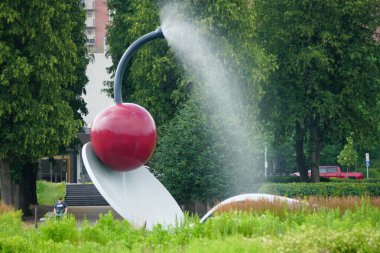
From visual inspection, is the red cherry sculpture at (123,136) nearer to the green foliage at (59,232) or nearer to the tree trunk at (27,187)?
the green foliage at (59,232)

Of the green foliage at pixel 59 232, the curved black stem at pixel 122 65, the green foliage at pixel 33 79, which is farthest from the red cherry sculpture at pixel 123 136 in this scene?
the green foliage at pixel 33 79

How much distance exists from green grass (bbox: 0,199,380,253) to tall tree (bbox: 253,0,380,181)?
22.7 m

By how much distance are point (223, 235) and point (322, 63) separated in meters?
25.7

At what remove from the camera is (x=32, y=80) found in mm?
33312

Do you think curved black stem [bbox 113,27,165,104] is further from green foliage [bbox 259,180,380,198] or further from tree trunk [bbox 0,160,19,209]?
tree trunk [bbox 0,160,19,209]

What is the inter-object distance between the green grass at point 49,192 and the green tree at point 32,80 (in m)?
15.3

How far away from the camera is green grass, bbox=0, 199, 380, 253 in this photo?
11570 mm

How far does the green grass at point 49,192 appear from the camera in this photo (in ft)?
162

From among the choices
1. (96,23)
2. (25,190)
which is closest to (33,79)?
(25,190)

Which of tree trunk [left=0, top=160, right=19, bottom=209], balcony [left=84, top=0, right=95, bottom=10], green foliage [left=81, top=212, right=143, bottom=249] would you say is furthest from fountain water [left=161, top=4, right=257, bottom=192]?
balcony [left=84, top=0, right=95, bottom=10]

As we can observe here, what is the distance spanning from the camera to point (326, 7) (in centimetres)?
3959

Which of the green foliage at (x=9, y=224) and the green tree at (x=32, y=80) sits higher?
the green tree at (x=32, y=80)

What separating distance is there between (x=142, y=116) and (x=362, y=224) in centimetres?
705

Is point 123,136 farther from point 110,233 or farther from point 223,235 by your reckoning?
point 223,235
